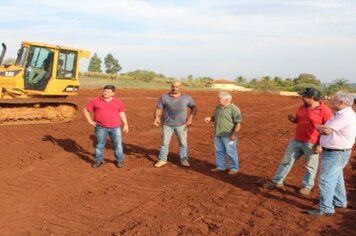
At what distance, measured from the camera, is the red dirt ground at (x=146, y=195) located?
5.67 metres

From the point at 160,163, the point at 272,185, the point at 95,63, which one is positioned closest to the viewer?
the point at 272,185

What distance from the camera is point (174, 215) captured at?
19.9 feet

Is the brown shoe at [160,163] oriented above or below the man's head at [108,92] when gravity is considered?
below

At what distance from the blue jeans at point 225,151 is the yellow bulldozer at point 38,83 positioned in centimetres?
730

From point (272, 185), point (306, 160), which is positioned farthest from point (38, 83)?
point (306, 160)

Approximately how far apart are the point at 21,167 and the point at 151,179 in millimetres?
2541

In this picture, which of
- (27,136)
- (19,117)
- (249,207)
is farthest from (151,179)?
(19,117)

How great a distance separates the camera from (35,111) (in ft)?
46.2

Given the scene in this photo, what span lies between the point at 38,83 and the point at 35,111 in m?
0.87

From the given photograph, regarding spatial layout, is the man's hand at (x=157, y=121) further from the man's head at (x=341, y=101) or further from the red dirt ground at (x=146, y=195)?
the man's head at (x=341, y=101)

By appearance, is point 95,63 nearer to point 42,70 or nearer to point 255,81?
point 255,81

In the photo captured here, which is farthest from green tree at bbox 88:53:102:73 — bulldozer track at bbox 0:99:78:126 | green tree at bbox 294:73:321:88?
bulldozer track at bbox 0:99:78:126

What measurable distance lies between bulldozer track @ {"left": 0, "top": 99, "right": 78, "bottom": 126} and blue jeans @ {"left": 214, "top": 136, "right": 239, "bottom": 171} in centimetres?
730

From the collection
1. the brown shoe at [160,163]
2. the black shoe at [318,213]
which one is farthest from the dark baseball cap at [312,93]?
the brown shoe at [160,163]
